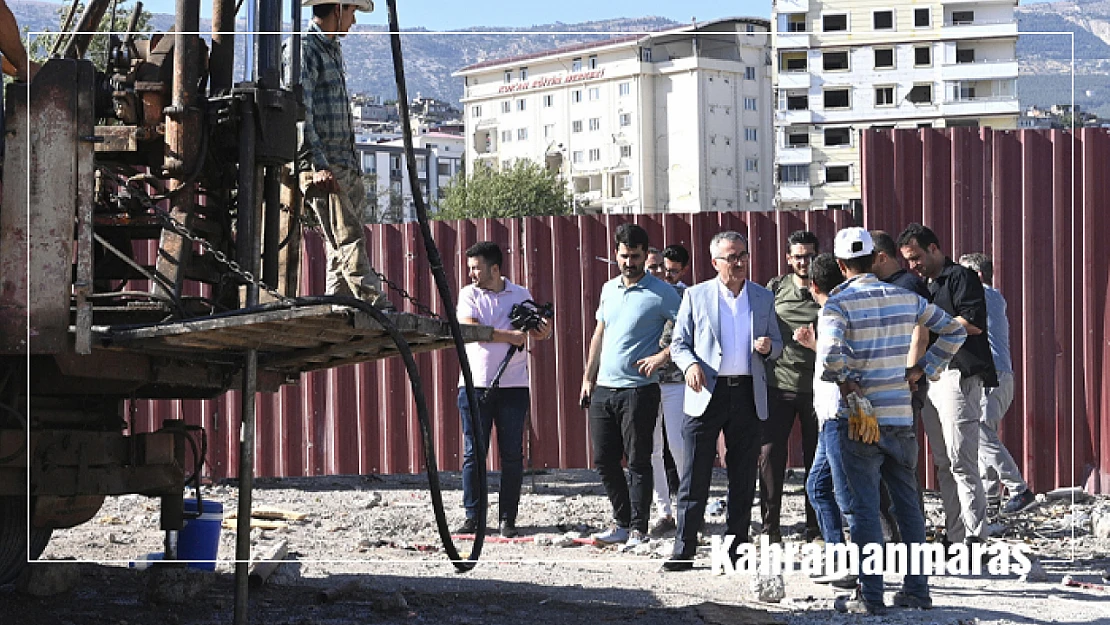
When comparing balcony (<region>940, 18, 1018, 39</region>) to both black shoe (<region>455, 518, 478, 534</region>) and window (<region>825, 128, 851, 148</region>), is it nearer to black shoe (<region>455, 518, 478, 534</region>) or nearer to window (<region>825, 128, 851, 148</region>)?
window (<region>825, 128, 851, 148</region>)

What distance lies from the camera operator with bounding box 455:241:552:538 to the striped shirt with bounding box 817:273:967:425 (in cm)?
290

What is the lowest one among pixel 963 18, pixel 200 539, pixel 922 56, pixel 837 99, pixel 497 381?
pixel 200 539

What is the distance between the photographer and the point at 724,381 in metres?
8.88

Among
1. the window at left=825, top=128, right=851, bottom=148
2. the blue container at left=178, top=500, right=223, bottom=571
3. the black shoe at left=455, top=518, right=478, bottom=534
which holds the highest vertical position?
the window at left=825, top=128, right=851, bottom=148

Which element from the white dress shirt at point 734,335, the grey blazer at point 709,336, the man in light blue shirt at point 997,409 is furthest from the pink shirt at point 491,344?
the man in light blue shirt at point 997,409

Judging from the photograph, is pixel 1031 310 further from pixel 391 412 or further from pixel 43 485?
pixel 43 485

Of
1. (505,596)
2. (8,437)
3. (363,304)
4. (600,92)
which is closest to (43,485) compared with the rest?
(8,437)

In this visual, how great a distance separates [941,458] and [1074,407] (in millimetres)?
2931

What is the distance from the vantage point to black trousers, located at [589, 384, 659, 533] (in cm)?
973

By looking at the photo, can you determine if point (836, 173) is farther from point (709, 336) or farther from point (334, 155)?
point (334, 155)

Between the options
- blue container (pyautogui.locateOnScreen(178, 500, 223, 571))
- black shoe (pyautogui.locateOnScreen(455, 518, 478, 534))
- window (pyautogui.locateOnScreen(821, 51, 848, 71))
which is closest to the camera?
blue container (pyautogui.locateOnScreen(178, 500, 223, 571))

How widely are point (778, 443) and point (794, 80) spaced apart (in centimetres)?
8007

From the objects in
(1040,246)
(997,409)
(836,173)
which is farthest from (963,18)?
(997,409)

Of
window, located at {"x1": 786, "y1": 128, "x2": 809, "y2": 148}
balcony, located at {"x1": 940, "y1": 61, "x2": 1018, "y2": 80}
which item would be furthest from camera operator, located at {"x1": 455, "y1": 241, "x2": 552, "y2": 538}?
window, located at {"x1": 786, "y1": 128, "x2": 809, "y2": 148}
